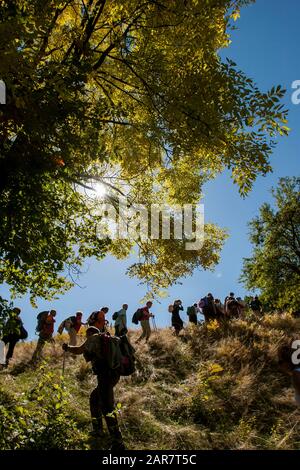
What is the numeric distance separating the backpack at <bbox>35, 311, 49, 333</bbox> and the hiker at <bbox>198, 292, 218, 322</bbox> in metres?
7.03

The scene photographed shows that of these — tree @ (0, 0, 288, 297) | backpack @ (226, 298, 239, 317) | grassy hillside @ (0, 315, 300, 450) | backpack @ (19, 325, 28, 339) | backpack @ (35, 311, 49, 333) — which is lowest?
grassy hillside @ (0, 315, 300, 450)

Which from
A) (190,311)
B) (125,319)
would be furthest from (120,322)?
(190,311)

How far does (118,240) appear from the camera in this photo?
14539mm

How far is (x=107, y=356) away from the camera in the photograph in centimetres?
680

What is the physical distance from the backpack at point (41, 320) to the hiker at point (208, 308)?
277 inches

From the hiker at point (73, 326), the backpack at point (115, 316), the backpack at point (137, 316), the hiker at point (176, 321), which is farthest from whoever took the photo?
the hiker at point (176, 321)

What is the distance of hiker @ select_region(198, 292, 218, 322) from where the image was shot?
17016 mm

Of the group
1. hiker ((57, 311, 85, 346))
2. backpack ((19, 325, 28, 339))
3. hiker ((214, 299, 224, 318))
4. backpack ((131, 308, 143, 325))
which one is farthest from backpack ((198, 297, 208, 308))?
backpack ((19, 325, 28, 339))

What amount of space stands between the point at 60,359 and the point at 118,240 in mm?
4722

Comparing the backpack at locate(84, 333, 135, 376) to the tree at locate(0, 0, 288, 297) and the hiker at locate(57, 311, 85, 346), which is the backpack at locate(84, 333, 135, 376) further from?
the hiker at locate(57, 311, 85, 346)

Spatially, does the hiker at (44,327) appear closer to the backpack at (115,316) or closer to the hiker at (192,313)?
the backpack at (115,316)

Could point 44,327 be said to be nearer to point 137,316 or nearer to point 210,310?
point 137,316

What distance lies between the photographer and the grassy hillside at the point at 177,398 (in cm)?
599

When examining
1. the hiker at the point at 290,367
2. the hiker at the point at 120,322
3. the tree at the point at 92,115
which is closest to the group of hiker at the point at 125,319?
the hiker at the point at 120,322
